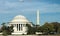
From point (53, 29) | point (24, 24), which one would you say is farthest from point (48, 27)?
point (24, 24)

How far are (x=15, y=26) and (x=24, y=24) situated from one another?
3.81 m

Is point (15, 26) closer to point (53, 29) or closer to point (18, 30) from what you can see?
point (18, 30)

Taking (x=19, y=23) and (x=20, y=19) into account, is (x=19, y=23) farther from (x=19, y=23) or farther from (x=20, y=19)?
(x=20, y=19)

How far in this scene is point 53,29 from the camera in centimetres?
8175

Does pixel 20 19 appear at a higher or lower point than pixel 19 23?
higher

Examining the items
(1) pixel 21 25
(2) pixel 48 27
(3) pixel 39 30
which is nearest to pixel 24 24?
(1) pixel 21 25

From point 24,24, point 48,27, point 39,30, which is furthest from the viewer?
point 24,24

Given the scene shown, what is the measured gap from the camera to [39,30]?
8600 centimetres

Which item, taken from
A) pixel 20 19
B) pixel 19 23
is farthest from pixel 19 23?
pixel 20 19

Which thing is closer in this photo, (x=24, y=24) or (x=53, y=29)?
(x=53, y=29)

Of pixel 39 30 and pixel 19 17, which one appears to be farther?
pixel 19 17

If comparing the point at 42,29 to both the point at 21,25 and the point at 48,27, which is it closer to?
the point at 48,27

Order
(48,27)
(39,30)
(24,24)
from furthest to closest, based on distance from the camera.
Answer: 1. (24,24)
2. (39,30)
3. (48,27)

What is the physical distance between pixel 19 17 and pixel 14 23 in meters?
2.99
